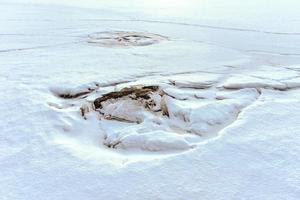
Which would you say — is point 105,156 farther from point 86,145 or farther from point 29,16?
point 29,16

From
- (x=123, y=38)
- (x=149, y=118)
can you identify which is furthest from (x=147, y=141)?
(x=123, y=38)

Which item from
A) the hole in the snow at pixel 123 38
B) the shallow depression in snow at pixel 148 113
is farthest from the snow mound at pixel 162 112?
the hole in the snow at pixel 123 38

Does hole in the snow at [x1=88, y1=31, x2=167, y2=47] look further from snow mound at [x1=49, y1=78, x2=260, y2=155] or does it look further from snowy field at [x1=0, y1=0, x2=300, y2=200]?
snow mound at [x1=49, y1=78, x2=260, y2=155]

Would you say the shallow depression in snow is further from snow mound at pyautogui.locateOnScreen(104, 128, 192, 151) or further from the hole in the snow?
the hole in the snow

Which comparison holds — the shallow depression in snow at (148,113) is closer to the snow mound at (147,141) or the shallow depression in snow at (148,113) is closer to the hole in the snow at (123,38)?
the snow mound at (147,141)

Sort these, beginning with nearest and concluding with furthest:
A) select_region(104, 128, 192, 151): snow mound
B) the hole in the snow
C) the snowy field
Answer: the snowy field < select_region(104, 128, 192, 151): snow mound < the hole in the snow

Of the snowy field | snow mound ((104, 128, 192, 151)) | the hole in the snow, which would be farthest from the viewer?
the hole in the snow

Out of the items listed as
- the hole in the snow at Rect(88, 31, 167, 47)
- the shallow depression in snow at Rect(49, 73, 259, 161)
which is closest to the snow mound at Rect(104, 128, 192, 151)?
the shallow depression in snow at Rect(49, 73, 259, 161)

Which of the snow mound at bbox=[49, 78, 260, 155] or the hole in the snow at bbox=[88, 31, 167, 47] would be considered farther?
the hole in the snow at bbox=[88, 31, 167, 47]
